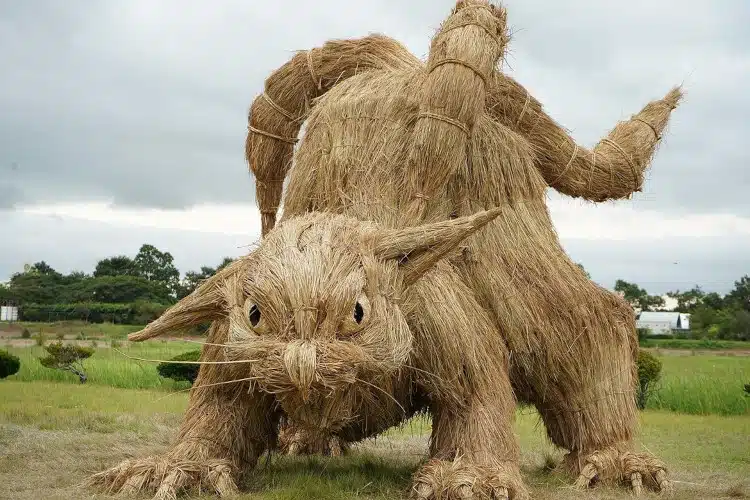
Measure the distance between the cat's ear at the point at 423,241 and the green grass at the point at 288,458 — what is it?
5.10ft

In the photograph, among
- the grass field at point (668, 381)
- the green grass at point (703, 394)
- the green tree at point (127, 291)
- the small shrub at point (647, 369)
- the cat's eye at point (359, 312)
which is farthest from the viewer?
the green tree at point (127, 291)

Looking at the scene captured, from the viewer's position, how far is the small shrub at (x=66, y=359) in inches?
603

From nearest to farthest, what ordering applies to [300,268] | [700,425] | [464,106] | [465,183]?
[300,268] < [464,106] < [465,183] < [700,425]

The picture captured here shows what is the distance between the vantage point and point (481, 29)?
5.89 m

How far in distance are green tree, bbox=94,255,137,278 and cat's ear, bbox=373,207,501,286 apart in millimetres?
29429

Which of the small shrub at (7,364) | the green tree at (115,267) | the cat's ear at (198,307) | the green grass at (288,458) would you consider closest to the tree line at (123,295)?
the green tree at (115,267)

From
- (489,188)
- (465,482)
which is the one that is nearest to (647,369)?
(489,188)

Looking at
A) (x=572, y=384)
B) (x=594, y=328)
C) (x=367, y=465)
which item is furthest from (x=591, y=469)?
(x=367, y=465)

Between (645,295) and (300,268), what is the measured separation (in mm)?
44862

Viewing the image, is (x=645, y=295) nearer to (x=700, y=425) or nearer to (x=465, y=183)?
(x=700, y=425)

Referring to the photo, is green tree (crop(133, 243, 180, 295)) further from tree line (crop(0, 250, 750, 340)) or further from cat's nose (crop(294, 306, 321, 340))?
cat's nose (crop(294, 306, 321, 340))

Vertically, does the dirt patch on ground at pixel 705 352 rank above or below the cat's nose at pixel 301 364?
below

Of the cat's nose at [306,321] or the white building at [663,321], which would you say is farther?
the white building at [663,321]

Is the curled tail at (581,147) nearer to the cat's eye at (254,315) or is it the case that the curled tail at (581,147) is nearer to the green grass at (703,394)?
the cat's eye at (254,315)
